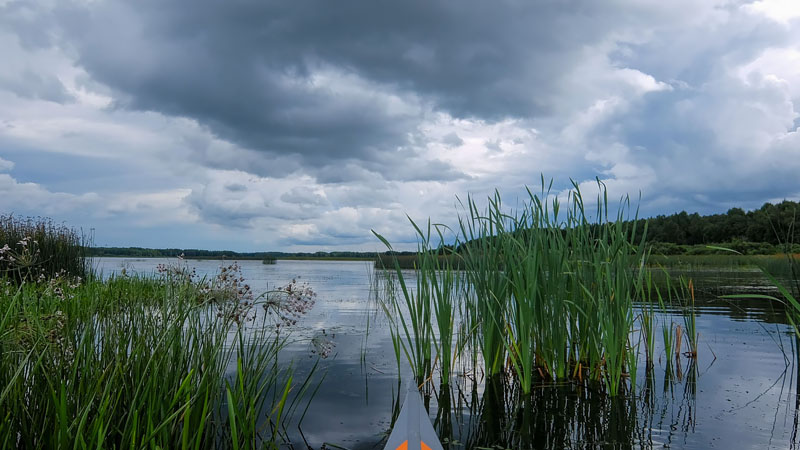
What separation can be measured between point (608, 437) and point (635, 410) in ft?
2.64

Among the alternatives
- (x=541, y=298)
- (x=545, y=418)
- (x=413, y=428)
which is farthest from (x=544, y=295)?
(x=413, y=428)

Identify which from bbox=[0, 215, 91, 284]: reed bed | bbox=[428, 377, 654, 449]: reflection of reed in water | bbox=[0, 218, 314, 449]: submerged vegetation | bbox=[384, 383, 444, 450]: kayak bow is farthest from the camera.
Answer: bbox=[0, 215, 91, 284]: reed bed

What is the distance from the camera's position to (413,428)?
6.90 feet

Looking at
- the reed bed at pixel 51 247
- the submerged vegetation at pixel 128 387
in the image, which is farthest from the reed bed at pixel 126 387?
the reed bed at pixel 51 247

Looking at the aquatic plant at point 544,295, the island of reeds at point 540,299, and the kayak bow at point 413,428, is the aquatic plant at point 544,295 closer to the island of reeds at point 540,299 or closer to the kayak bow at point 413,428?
the island of reeds at point 540,299

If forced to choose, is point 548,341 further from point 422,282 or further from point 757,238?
point 757,238

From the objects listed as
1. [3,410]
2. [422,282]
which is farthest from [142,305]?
[422,282]

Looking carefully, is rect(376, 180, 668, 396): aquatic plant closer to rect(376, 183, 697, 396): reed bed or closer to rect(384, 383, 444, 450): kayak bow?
rect(376, 183, 697, 396): reed bed

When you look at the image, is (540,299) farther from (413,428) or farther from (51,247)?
(51,247)

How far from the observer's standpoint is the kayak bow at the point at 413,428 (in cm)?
210

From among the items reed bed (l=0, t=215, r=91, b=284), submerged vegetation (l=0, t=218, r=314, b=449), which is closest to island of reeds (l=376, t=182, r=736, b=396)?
submerged vegetation (l=0, t=218, r=314, b=449)

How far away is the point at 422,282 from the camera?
198 inches

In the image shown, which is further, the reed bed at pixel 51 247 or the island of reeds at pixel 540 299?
the reed bed at pixel 51 247

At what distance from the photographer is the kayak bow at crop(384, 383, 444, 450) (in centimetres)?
210
